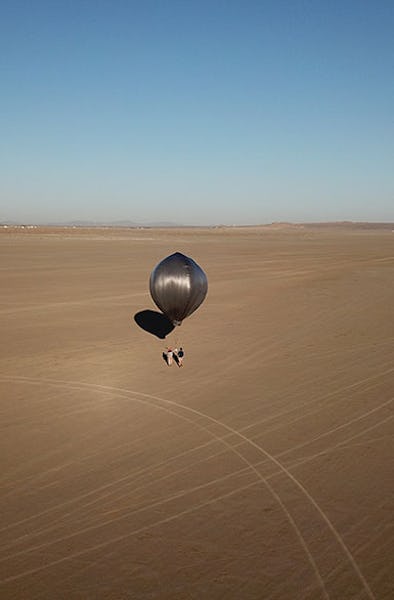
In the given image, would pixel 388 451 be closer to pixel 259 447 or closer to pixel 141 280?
pixel 259 447

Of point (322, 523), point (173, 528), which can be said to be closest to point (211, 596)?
point (173, 528)

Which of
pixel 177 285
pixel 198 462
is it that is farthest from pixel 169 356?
pixel 198 462

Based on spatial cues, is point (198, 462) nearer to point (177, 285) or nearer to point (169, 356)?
point (169, 356)

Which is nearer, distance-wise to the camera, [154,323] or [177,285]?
[177,285]

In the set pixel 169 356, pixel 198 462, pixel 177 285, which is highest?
pixel 177 285

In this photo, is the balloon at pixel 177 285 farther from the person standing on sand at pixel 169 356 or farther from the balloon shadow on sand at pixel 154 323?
the balloon shadow on sand at pixel 154 323

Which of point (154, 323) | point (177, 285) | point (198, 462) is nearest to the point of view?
point (198, 462)
